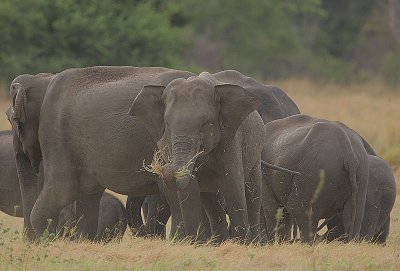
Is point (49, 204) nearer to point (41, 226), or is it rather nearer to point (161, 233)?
point (41, 226)

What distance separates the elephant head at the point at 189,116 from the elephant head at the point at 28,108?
4.73 feet

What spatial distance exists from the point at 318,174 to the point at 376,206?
1.00m

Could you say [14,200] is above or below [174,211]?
below

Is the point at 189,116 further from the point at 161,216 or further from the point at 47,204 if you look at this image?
the point at 161,216

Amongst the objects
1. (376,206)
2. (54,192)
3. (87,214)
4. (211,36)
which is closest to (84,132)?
(54,192)

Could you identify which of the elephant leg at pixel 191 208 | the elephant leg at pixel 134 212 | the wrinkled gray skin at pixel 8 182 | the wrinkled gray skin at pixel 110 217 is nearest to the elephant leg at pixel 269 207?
the elephant leg at pixel 134 212

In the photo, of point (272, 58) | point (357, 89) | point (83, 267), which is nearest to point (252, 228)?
point (83, 267)

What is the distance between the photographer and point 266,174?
13578 mm

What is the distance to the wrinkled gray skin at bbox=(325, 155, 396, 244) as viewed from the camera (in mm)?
13328

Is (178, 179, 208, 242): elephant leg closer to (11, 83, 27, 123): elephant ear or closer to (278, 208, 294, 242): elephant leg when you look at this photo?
(11, 83, 27, 123): elephant ear

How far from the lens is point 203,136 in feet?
35.2

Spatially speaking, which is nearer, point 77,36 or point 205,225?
point 205,225

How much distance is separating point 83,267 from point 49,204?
2.76 metres

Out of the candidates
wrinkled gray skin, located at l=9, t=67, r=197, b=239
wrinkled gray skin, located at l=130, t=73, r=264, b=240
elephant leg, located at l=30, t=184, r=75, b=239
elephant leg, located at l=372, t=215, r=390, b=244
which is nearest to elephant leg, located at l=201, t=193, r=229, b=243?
wrinkled gray skin, located at l=130, t=73, r=264, b=240
